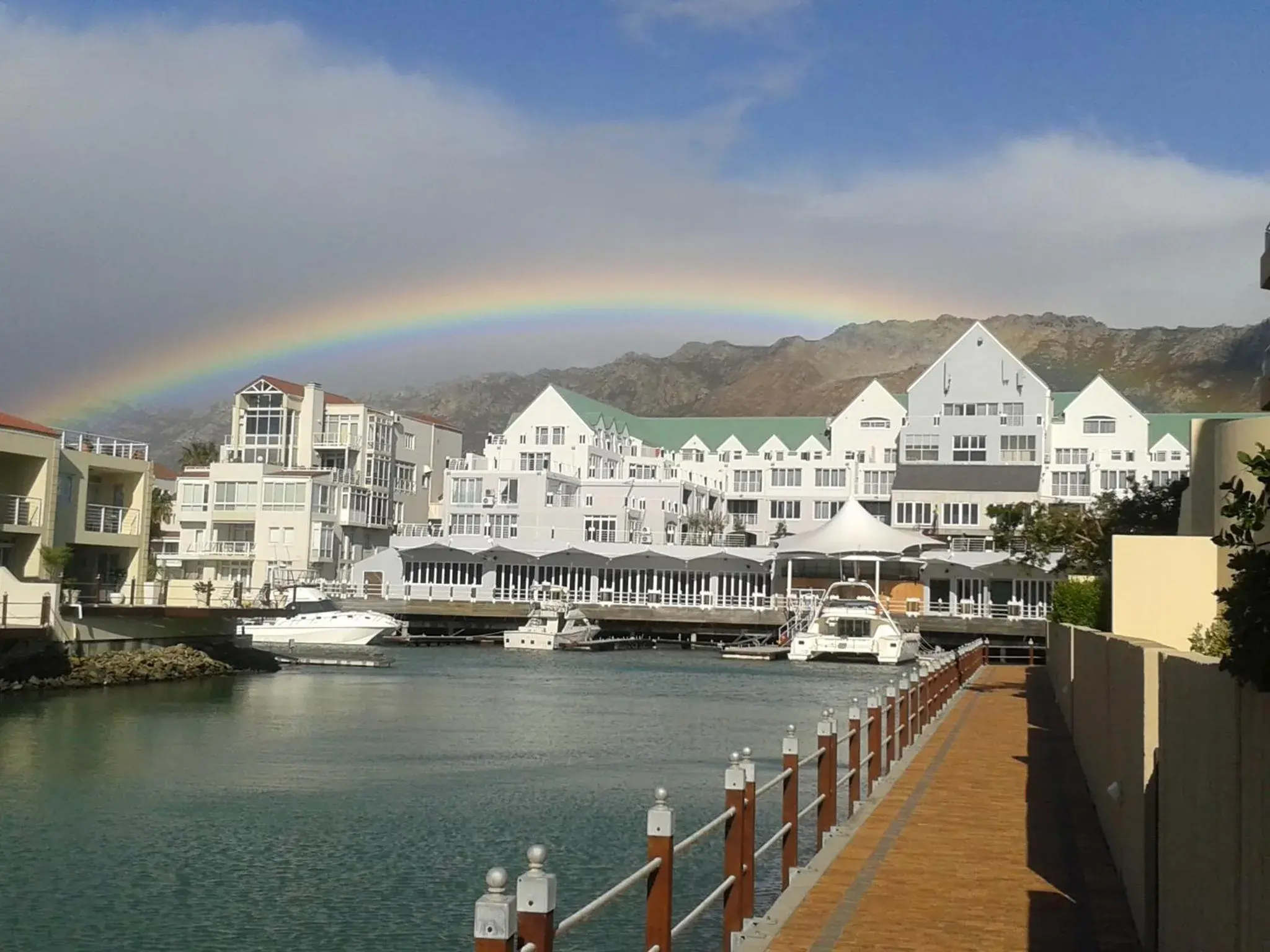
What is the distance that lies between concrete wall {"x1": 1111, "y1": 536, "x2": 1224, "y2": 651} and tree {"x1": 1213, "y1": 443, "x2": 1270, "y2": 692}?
18305 millimetres

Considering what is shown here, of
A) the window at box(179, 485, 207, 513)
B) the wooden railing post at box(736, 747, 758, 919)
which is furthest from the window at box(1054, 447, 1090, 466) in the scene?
the wooden railing post at box(736, 747, 758, 919)

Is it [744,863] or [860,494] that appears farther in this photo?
[860,494]

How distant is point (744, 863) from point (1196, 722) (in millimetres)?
3379

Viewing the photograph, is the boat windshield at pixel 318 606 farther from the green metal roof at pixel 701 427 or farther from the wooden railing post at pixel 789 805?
the wooden railing post at pixel 789 805

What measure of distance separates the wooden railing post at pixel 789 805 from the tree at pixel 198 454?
359 feet

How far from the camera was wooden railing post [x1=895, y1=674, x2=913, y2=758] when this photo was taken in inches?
776

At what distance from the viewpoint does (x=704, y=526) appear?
9381cm

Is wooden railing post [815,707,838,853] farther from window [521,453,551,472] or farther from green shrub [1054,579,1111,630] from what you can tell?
window [521,453,551,472]

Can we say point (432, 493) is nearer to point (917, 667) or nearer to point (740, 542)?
point (740, 542)

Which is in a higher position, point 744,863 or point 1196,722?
point 1196,722

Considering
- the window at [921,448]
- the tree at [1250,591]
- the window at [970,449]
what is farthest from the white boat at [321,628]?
the tree at [1250,591]

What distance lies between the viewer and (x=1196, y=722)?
7312 millimetres

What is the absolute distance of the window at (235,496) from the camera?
3509 inches

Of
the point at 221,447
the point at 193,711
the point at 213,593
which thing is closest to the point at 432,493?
the point at 221,447
